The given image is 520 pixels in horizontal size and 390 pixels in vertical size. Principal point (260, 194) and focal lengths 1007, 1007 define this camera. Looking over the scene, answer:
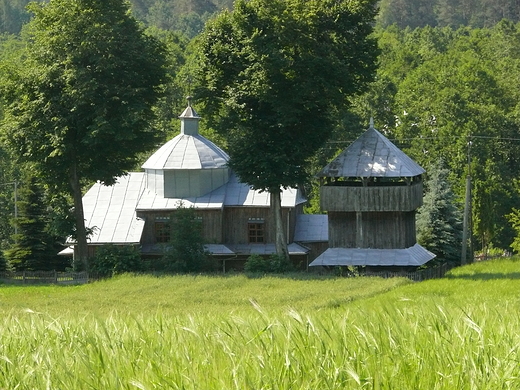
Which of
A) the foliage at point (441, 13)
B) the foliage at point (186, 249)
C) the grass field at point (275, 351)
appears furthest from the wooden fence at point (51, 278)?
the foliage at point (441, 13)

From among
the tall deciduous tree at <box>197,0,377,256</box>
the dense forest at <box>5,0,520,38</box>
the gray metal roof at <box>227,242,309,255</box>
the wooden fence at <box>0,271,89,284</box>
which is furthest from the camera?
the dense forest at <box>5,0,520,38</box>

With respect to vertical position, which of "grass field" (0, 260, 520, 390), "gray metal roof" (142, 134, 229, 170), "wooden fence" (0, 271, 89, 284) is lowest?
"wooden fence" (0, 271, 89, 284)

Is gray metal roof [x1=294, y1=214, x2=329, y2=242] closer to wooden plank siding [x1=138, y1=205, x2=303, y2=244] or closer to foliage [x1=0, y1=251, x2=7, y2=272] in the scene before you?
wooden plank siding [x1=138, y1=205, x2=303, y2=244]

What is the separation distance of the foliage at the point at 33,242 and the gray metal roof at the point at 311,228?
35.1 feet

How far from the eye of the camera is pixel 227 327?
847cm

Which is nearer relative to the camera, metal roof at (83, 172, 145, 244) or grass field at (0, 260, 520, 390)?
grass field at (0, 260, 520, 390)

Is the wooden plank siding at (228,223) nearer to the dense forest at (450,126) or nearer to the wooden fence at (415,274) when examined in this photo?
the dense forest at (450,126)

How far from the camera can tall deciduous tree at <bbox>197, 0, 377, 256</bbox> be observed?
37125mm

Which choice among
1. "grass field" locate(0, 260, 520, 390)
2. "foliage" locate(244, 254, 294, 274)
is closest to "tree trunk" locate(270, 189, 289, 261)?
"foliage" locate(244, 254, 294, 274)

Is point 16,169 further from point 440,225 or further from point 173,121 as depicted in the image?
point 440,225

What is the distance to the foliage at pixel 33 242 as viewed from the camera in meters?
43.9

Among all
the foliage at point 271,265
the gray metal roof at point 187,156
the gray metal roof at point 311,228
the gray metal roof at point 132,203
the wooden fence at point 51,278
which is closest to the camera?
the wooden fence at point 51,278

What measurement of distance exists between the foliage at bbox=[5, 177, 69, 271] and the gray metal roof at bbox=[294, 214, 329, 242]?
10.7m

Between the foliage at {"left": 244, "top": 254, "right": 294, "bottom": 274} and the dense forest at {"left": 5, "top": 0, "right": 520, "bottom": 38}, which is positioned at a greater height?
the dense forest at {"left": 5, "top": 0, "right": 520, "bottom": 38}
